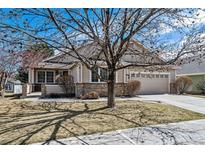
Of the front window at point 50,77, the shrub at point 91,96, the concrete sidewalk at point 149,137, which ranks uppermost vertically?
the front window at point 50,77

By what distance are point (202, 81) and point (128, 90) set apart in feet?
35.0

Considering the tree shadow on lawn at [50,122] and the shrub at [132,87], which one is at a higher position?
the shrub at [132,87]

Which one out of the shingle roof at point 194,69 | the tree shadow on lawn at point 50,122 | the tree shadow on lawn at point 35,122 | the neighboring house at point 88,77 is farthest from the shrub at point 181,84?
the tree shadow on lawn at point 35,122

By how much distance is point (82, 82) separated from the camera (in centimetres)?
1619

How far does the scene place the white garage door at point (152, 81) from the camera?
60.9ft

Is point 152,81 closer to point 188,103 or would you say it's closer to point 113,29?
point 188,103

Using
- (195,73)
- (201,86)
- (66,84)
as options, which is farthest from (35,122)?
(195,73)

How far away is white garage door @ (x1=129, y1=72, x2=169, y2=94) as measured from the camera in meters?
18.6

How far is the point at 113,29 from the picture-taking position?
8.40 metres

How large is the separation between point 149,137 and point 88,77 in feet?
35.5

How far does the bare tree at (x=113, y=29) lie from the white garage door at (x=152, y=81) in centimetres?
875

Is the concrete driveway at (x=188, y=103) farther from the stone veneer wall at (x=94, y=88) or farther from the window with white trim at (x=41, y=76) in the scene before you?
the window with white trim at (x=41, y=76)

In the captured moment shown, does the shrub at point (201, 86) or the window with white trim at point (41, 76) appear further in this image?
the shrub at point (201, 86)
